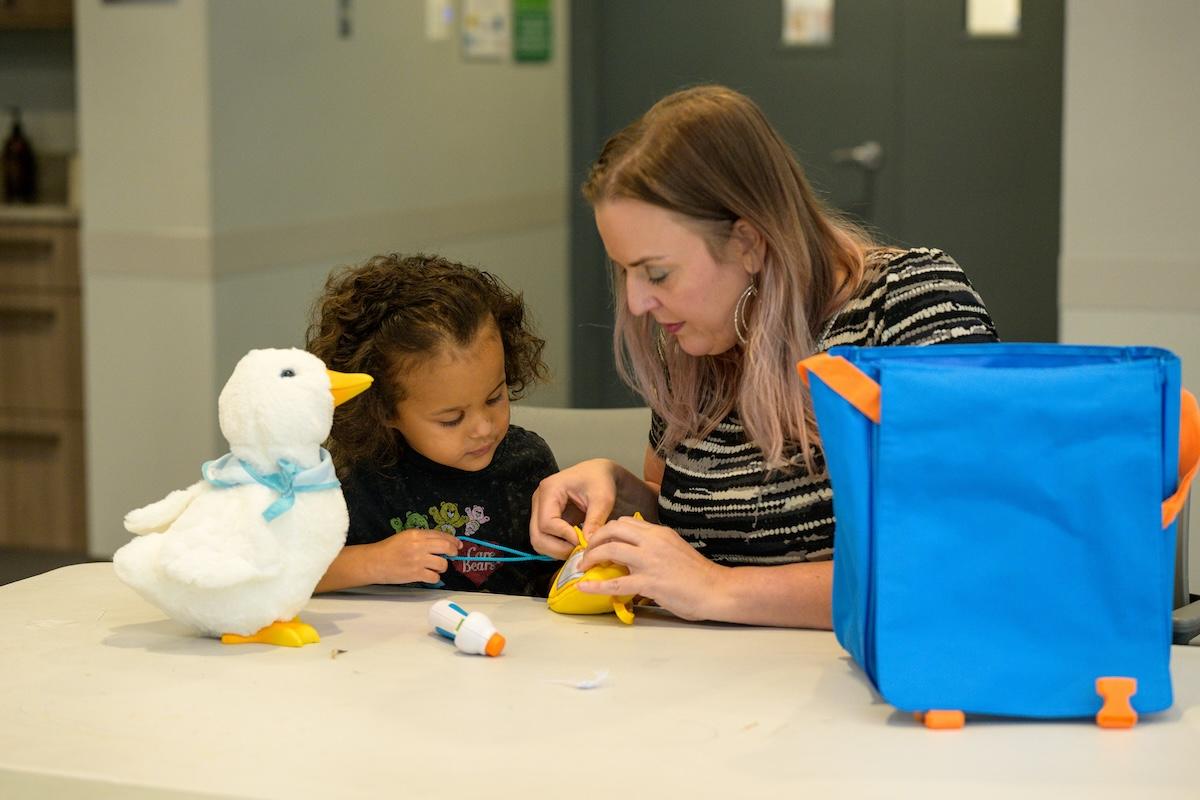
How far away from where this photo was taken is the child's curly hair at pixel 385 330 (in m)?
1.88

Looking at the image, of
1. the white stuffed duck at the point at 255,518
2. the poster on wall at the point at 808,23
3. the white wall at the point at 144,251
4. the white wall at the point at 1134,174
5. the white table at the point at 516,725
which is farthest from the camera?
the poster on wall at the point at 808,23

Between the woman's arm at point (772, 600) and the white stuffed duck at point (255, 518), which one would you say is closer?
the white stuffed duck at point (255, 518)

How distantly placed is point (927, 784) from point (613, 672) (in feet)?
1.15

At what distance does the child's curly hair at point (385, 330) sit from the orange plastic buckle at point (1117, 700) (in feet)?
3.09

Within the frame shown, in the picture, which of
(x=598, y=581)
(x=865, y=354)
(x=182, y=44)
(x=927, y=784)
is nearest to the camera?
(x=927, y=784)

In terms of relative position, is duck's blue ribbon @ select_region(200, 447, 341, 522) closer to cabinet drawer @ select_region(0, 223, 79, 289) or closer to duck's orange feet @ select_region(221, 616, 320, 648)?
duck's orange feet @ select_region(221, 616, 320, 648)

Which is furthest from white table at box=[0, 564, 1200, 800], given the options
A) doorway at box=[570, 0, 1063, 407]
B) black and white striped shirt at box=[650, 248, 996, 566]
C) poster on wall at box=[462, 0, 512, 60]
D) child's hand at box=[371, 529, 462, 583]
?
poster on wall at box=[462, 0, 512, 60]

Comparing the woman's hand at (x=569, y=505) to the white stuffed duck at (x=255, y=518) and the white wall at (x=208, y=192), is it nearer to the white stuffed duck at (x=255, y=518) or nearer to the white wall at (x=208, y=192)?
the white stuffed duck at (x=255, y=518)

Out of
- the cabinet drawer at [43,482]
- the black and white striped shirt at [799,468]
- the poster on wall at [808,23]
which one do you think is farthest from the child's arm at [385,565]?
the poster on wall at [808,23]

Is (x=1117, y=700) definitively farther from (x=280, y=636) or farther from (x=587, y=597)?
(x=280, y=636)

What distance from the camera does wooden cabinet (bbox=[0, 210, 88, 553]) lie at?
Result: 420 centimetres

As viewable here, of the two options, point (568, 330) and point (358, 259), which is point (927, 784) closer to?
point (358, 259)

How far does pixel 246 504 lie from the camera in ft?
4.51

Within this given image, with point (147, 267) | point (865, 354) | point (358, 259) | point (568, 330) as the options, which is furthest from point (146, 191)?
point (865, 354)
